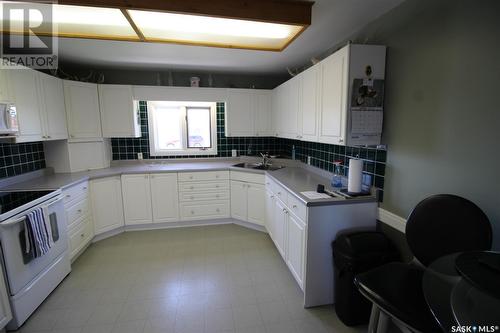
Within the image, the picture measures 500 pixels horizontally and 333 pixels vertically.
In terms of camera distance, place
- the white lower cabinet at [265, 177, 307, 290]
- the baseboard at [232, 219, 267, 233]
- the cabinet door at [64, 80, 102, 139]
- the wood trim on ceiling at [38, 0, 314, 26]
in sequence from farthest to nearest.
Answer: the baseboard at [232, 219, 267, 233], the cabinet door at [64, 80, 102, 139], the white lower cabinet at [265, 177, 307, 290], the wood trim on ceiling at [38, 0, 314, 26]

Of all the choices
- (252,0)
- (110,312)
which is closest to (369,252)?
(252,0)

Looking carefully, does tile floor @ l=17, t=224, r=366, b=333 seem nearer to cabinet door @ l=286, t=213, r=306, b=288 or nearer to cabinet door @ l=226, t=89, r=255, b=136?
cabinet door @ l=286, t=213, r=306, b=288

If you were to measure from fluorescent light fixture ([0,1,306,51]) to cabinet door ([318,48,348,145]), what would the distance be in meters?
0.41

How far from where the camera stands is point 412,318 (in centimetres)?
107

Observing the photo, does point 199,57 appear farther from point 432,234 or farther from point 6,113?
point 432,234

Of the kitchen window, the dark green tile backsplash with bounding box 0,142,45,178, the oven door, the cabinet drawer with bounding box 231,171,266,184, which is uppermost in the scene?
the kitchen window

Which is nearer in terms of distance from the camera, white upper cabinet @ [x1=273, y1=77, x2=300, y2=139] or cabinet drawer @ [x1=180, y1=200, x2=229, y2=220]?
white upper cabinet @ [x1=273, y1=77, x2=300, y2=139]

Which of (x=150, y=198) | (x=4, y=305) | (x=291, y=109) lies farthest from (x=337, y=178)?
(x=4, y=305)

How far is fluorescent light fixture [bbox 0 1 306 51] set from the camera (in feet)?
5.38

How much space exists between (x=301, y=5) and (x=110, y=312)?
2.79 metres

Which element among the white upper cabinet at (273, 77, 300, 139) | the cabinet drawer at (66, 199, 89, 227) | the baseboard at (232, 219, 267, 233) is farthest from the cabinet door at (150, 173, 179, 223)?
the white upper cabinet at (273, 77, 300, 139)

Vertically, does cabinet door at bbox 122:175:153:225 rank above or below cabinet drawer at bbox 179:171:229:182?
below

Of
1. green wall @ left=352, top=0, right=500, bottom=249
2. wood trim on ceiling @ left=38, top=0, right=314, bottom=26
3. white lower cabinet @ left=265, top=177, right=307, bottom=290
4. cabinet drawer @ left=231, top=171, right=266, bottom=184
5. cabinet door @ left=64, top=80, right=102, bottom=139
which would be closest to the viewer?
green wall @ left=352, top=0, right=500, bottom=249

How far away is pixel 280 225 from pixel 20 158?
3096mm
